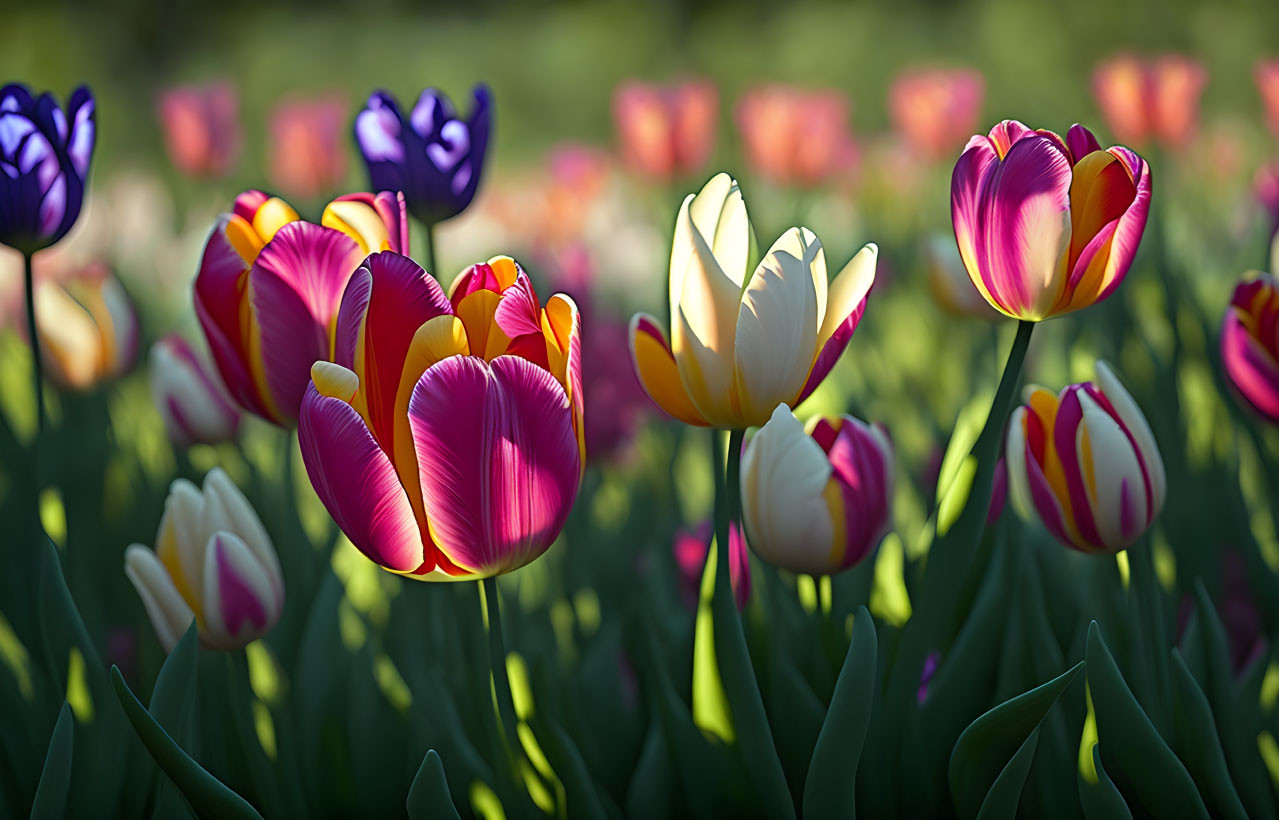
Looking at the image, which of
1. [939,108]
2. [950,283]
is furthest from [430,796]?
[939,108]

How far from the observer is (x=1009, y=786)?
0.61 meters

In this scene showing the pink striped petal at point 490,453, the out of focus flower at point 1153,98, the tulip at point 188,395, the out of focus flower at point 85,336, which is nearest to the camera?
the pink striped petal at point 490,453

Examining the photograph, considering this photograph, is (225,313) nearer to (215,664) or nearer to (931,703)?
(215,664)

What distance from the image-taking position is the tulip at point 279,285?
657 millimetres

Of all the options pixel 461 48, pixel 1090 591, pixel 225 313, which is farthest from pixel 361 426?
pixel 461 48

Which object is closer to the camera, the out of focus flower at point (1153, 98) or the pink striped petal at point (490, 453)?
the pink striped petal at point (490, 453)

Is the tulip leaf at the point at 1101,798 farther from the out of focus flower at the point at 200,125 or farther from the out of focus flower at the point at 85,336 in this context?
the out of focus flower at the point at 200,125

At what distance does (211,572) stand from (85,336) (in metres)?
0.63

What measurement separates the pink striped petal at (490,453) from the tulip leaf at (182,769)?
0.19 metres

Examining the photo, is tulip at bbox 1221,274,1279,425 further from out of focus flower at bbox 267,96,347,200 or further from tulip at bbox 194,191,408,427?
out of focus flower at bbox 267,96,347,200

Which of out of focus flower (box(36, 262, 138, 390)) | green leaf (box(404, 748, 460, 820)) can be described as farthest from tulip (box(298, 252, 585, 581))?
out of focus flower (box(36, 262, 138, 390))

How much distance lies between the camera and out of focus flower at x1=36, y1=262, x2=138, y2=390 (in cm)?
120

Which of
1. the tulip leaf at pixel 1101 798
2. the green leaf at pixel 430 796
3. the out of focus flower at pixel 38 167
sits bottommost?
the tulip leaf at pixel 1101 798

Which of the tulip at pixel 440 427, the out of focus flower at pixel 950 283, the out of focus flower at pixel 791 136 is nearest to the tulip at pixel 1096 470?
the tulip at pixel 440 427
